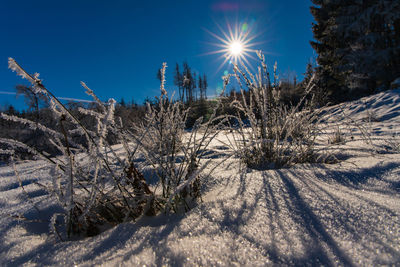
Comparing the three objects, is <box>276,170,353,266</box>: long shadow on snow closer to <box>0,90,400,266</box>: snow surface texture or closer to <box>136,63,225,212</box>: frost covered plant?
<box>0,90,400,266</box>: snow surface texture

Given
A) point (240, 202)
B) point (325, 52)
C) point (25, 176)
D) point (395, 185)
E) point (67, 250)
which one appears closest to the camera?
point (67, 250)

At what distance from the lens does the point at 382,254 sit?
373 mm

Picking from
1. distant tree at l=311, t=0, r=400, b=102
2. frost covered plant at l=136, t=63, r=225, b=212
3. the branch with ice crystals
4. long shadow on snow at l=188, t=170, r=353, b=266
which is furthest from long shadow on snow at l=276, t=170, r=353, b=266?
distant tree at l=311, t=0, r=400, b=102

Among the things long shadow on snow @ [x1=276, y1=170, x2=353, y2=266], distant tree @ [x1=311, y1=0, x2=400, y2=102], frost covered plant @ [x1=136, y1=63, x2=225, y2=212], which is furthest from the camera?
distant tree @ [x1=311, y1=0, x2=400, y2=102]

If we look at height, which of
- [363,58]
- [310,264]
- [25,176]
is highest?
[363,58]

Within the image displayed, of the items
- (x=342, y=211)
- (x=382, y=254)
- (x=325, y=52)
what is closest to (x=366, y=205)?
(x=342, y=211)

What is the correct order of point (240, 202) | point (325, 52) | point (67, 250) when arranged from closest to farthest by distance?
point (67, 250), point (240, 202), point (325, 52)

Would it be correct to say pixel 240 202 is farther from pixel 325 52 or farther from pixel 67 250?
pixel 325 52

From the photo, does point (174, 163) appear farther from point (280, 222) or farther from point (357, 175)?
point (357, 175)

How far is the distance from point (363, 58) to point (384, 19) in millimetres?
1559

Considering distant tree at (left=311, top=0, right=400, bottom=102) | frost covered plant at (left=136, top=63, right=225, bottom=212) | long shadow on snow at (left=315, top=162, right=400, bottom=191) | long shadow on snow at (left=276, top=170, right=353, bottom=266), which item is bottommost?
long shadow on snow at (left=276, top=170, right=353, bottom=266)

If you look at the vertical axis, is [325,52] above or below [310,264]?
above

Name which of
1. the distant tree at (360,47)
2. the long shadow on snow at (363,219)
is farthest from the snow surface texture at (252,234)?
the distant tree at (360,47)

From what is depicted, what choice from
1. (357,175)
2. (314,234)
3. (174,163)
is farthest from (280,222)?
(357,175)
